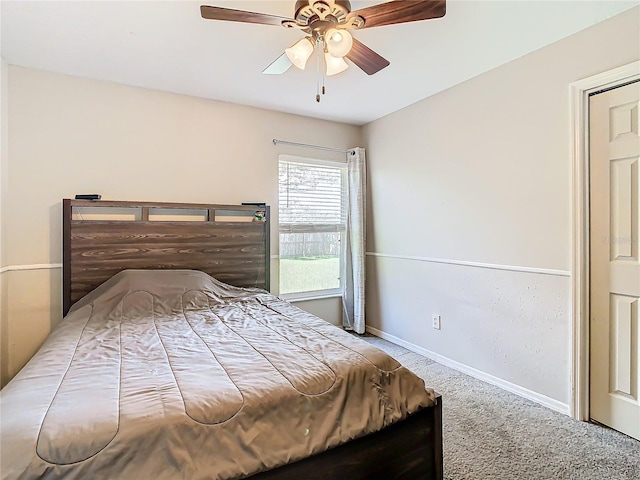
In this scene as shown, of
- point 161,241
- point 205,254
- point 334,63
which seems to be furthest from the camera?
point 205,254

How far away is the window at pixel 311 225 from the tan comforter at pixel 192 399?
1.67 metres

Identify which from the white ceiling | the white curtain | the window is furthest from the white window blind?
the white ceiling

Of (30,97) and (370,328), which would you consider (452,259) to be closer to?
(370,328)

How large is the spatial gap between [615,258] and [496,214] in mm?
785

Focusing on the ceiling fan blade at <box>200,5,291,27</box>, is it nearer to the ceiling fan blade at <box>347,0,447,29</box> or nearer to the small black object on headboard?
the ceiling fan blade at <box>347,0,447,29</box>

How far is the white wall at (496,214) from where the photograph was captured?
224cm

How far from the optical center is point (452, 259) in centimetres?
302

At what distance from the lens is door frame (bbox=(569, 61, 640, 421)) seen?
213 centimetres

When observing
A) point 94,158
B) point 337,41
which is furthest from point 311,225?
point 337,41

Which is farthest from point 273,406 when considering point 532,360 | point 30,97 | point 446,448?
point 30,97

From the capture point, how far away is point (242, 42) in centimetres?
223

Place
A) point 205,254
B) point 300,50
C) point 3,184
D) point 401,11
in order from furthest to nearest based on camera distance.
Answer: point 205,254, point 3,184, point 300,50, point 401,11

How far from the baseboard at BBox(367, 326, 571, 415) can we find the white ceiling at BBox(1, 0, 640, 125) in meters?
2.36

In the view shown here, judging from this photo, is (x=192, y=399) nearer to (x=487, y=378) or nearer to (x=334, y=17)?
(x=334, y=17)
